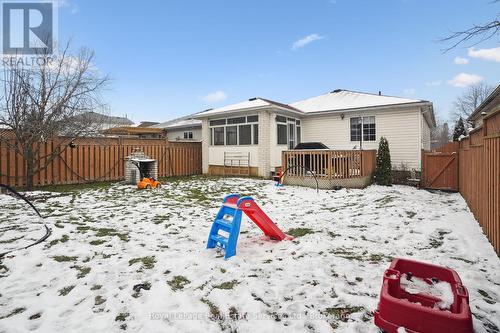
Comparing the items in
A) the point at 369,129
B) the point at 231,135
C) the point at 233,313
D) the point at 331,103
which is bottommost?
the point at 233,313

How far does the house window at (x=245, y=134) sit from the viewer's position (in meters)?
14.3

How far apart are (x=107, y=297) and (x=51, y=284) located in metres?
0.80

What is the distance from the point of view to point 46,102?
9250 mm

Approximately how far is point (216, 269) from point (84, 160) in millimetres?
10603

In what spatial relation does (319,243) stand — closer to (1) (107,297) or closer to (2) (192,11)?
(1) (107,297)

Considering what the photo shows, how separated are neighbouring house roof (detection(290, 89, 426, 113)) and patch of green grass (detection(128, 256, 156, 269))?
12402 millimetres

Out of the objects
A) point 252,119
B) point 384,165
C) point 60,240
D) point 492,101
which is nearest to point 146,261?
point 60,240

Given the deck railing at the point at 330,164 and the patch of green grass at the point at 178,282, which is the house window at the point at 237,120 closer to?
the deck railing at the point at 330,164

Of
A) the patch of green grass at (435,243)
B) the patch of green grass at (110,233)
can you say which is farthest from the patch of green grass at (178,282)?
the patch of green grass at (435,243)

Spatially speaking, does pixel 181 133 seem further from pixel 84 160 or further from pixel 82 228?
pixel 82 228

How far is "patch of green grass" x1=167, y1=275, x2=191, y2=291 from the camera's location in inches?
114

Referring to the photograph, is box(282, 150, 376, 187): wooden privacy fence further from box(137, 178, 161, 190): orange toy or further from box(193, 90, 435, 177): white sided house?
box(137, 178, 161, 190): orange toy

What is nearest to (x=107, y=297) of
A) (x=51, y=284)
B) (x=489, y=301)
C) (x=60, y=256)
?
(x=51, y=284)

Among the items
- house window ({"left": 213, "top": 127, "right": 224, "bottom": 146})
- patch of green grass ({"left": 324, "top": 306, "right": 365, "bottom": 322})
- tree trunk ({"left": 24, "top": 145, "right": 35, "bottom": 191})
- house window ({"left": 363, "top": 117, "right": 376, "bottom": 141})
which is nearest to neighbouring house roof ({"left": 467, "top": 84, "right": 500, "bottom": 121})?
house window ({"left": 363, "top": 117, "right": 376, "bottom": 141})
